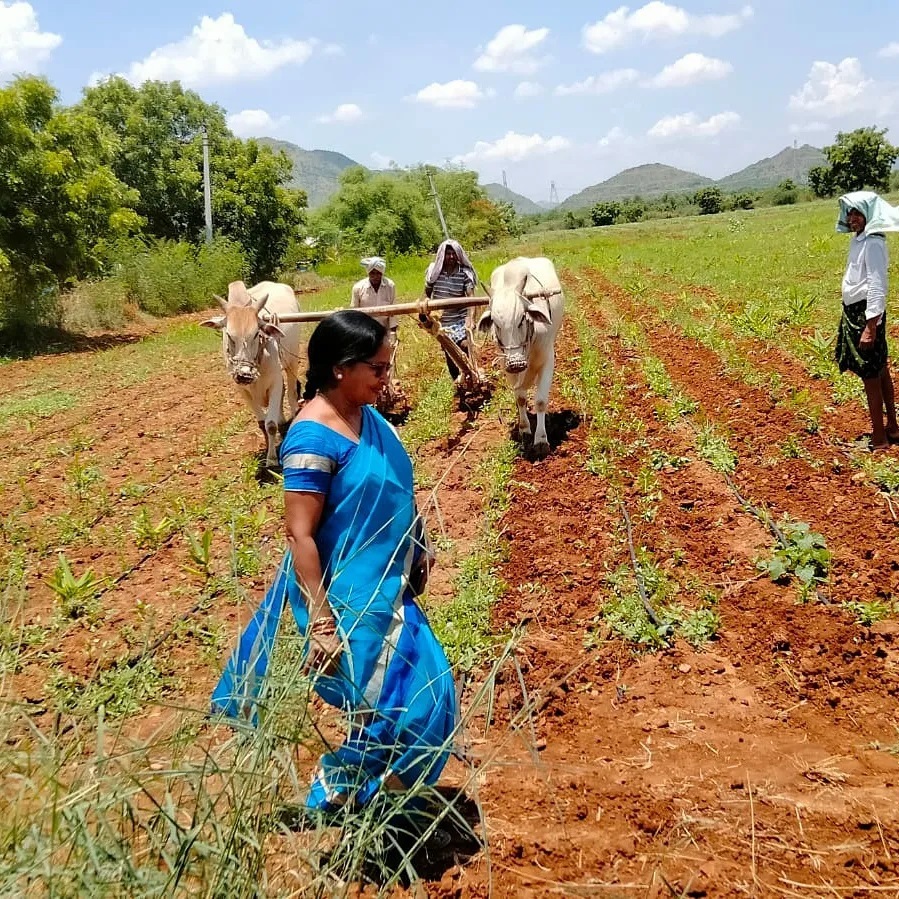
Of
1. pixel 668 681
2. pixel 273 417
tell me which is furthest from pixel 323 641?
pixel 273 417

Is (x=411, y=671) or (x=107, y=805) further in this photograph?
(x=411, y=671)

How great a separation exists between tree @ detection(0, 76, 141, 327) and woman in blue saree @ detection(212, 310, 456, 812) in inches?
557

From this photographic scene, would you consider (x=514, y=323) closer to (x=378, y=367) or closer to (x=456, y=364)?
(x=456, y=364)

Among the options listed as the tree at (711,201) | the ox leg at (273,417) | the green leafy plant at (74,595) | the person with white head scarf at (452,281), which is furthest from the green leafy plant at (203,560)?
the tree at (711,201)

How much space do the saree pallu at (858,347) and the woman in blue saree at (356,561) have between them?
168 inches

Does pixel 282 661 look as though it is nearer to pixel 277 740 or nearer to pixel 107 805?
pixel 277 740

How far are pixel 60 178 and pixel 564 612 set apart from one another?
15072mm

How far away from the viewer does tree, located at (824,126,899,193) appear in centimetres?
5709

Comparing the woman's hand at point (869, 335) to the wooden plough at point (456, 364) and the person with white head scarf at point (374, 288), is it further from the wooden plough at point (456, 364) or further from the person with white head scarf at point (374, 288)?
the person with white head scarf at point (374, 288)

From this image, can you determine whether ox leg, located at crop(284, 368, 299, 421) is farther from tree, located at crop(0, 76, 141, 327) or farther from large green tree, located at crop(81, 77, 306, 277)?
large green tree, located at crop(81, 77, 306, 277)

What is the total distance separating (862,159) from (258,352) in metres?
64.8

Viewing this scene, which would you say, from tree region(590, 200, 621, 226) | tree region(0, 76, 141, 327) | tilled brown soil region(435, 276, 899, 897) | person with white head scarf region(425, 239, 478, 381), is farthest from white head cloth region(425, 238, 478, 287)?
tree region(590, 200, 621, 226)

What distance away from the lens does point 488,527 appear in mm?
5297

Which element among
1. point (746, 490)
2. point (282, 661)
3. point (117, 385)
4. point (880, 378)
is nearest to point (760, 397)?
point (880, 378)
